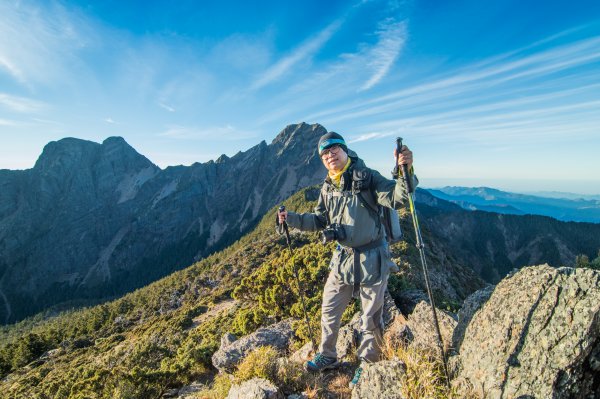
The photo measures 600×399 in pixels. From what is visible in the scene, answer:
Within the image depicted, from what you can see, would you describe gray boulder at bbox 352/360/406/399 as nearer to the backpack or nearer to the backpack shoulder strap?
the backpack

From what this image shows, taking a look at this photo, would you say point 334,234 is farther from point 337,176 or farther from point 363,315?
point 363,315

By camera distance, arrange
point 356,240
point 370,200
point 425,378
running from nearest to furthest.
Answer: point 425,378, point 370,200, point 356,240

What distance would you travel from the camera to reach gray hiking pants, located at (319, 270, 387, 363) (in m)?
5.11

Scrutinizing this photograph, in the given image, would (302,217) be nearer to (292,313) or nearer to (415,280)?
(292,313)

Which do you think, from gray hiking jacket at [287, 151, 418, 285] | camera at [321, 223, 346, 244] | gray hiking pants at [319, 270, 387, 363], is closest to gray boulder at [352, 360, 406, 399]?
gray hiking pants at [319, 270, 387, 363]

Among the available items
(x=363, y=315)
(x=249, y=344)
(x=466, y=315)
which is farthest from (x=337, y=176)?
(x=249, y=344)

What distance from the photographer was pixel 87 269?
19425 cm

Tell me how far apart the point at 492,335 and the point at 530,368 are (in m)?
0.54

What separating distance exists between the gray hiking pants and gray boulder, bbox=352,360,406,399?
0.83 m

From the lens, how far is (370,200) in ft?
16.3

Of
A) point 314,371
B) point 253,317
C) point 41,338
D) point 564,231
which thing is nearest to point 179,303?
point 41,338

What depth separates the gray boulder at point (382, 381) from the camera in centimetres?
400

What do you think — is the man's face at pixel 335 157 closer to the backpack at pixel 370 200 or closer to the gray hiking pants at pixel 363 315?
the backpack at pixel 370 200

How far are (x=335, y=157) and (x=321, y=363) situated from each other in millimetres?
3646
